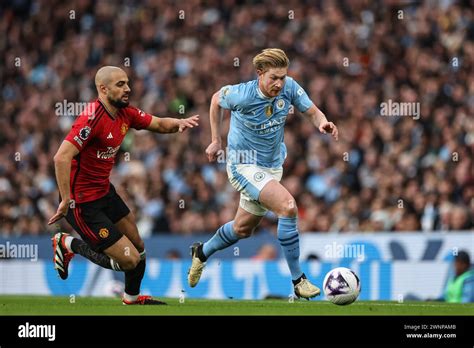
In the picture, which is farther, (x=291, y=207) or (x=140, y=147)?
(x=140, y=147)

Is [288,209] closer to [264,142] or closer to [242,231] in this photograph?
[264,142]

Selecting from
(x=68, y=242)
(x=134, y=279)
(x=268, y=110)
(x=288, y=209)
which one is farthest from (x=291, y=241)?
(x=68, y=242)

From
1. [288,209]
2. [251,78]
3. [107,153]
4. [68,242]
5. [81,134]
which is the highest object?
[251,78]

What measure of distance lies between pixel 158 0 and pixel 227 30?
2071 mm

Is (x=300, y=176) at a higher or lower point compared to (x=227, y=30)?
lower

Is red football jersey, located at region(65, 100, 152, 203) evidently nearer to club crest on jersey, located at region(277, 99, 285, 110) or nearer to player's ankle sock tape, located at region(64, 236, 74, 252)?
player's ankle sock tape, located at region(64, 236, 74, 252)

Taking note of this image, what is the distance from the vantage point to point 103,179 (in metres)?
12.5

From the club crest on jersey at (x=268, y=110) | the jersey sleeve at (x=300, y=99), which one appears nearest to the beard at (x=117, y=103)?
the club crest on jersey at (x=268, y=110)

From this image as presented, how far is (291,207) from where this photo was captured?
11.8 meters

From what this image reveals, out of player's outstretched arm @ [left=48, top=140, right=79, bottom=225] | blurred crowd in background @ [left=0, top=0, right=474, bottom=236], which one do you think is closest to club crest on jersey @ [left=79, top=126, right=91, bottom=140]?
player's outstretched arm @ [left=48, top=140, right=79, bottom=225]

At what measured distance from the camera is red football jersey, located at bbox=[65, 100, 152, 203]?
39.2 ft

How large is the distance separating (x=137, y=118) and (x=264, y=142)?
136cm
